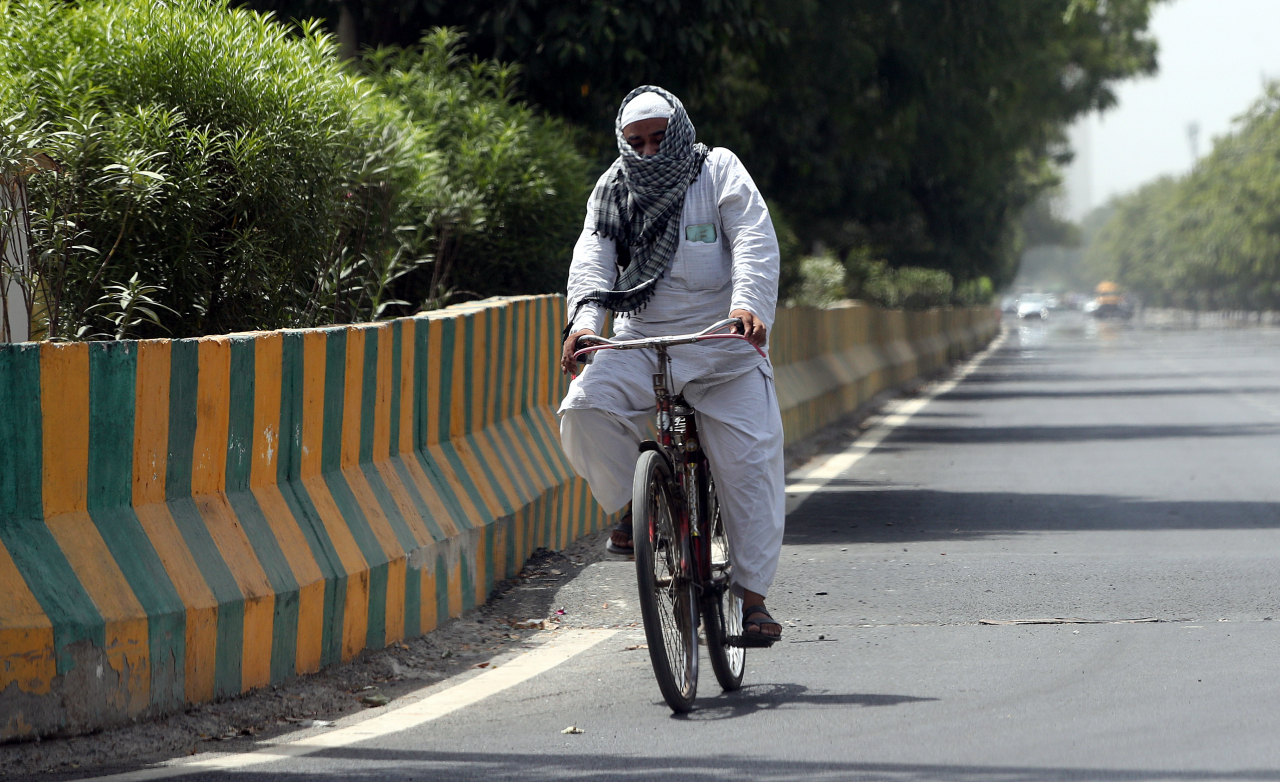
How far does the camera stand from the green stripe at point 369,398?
6.48m

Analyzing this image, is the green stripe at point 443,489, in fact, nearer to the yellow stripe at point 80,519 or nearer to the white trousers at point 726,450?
the white trousers at point 726,450

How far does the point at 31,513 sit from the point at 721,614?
75.8 inches

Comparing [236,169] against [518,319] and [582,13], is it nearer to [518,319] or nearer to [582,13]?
[518,319]

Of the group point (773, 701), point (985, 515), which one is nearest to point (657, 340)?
point (773, 701)

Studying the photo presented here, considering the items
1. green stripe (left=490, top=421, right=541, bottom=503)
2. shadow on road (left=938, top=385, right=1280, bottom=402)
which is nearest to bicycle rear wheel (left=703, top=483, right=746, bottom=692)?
A: green stripe (left=490, top=421, right=541, bottom=503)

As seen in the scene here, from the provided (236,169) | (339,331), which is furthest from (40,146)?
(339,331)

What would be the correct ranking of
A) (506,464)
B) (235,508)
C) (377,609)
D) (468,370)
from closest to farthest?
(235,508) < (377,609) < (468,370) < (506,464)

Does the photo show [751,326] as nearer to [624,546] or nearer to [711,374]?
[711,374]

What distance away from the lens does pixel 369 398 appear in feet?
21.5

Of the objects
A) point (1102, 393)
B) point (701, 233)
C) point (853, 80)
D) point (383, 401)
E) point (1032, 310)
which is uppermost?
point (853, 80)

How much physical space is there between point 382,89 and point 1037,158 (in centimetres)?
3803

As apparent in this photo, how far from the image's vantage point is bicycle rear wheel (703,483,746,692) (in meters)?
5.39

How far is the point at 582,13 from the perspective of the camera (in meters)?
15.0

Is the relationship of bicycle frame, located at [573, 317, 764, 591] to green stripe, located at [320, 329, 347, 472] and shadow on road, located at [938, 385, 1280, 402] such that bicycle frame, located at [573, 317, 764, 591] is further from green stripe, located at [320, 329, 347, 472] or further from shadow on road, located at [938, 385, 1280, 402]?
shadow on road, located at [938, 385, 1280, 402]
